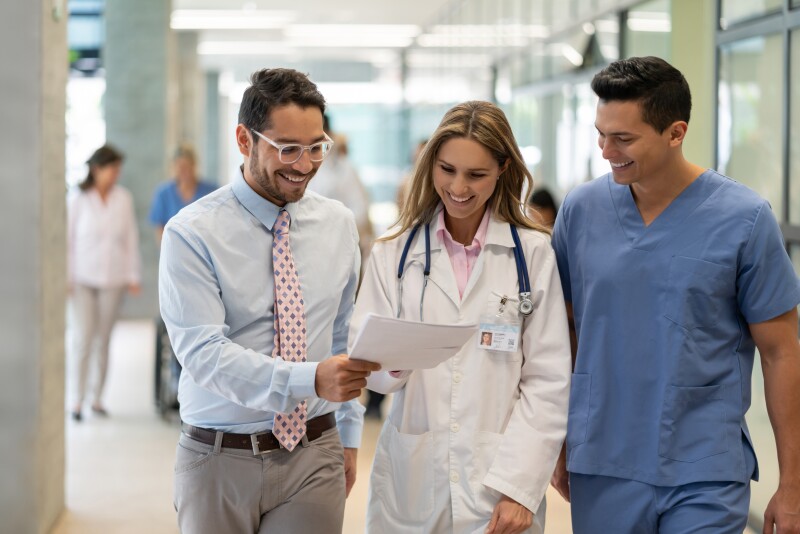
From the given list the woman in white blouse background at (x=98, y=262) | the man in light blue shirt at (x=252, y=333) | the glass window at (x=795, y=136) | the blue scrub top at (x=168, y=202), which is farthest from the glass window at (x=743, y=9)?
the woman in white blouse background at (x=98, y=262)

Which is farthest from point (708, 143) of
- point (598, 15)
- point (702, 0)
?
point (598, 15)

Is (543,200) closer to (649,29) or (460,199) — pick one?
(649,29)

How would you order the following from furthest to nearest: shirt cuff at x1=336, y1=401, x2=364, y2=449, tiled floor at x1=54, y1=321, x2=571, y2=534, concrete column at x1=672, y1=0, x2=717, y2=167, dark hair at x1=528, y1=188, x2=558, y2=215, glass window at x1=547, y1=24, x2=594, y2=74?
1. glass window at x1=547, y1=24, x2=594, y2=74
2. dark hair at x1=528, y1=188, x2=558, y2=215
3. concrete column at x1=672, y1=0, x2=717, y2=167
4. tiled floor at x1=54, y1=321, x2=571, y2=534
5. shirt cuff at x1=336, y1=401, x2=364, y2=449

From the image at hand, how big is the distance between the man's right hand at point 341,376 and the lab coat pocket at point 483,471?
33cm

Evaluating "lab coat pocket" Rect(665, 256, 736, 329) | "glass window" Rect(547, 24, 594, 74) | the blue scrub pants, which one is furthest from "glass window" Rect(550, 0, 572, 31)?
the blue scrub pants

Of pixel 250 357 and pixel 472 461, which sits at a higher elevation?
pixel 250 357

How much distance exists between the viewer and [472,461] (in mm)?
2318

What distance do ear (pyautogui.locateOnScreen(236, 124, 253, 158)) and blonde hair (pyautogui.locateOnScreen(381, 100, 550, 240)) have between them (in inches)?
14.7

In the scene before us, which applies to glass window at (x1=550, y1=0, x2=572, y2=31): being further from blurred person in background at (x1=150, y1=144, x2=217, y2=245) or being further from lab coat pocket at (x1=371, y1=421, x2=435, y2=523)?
lab coat pocket at (x1=371, y1=421, x2=435, y2=523)

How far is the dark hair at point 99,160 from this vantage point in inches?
305

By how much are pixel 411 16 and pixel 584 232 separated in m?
14.8

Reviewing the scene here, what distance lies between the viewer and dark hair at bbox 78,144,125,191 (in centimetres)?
775

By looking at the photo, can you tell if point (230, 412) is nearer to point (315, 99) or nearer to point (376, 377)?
point (376, 377)

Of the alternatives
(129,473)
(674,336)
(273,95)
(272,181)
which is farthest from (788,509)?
(129,473)
